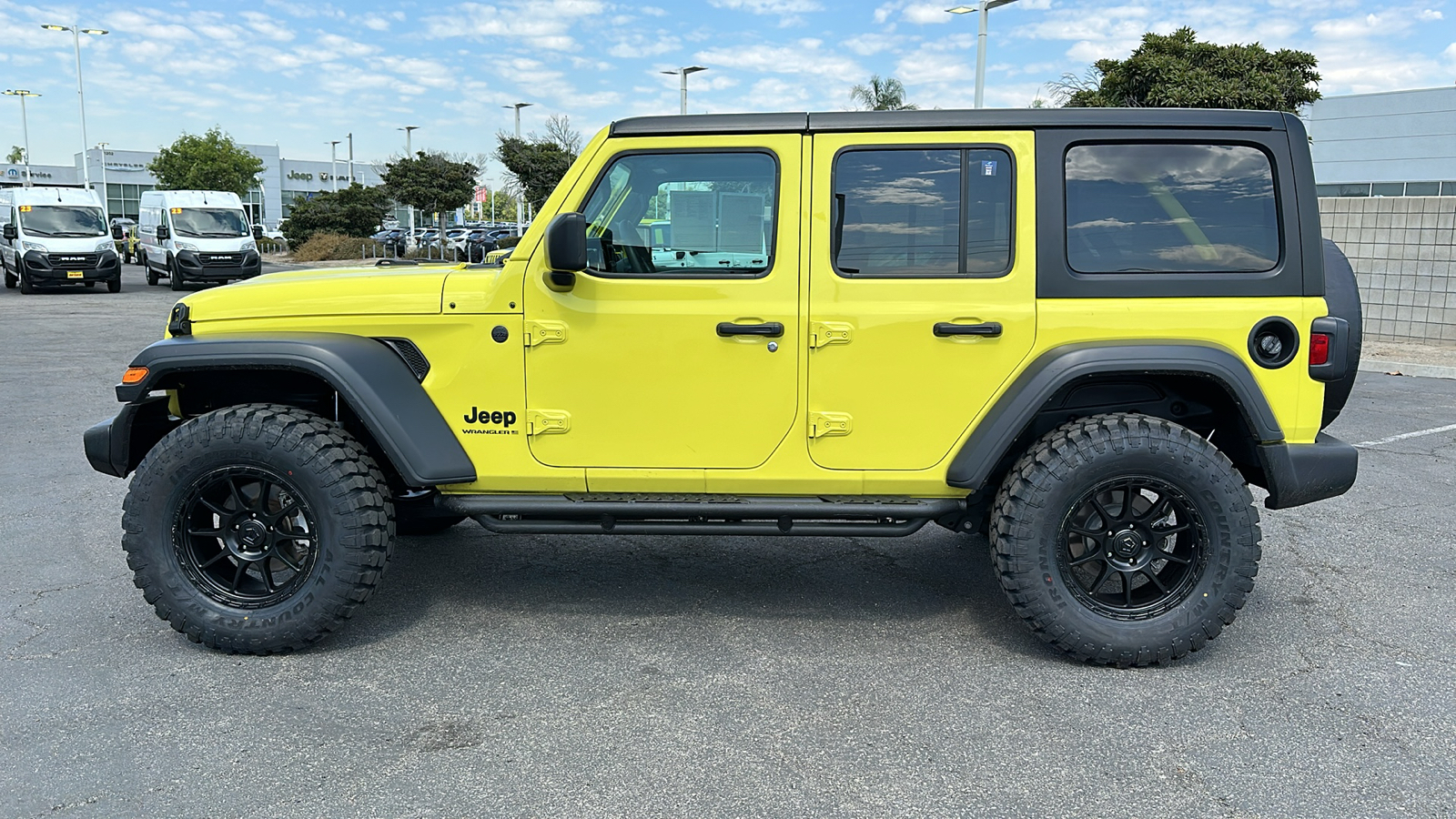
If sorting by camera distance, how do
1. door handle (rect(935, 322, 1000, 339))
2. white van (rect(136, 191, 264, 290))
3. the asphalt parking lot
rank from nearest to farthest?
the asphalt parking lot → door handle (rect(935, 322, 1000, 339)) → white van (rect(136, 191, 264, 290))

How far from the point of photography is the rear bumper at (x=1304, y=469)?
3.81 metres

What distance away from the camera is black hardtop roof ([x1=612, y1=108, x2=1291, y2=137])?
12.5ft

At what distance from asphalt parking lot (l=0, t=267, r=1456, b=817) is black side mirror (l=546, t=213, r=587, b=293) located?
1.42m

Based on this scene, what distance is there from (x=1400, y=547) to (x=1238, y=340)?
2.40 m

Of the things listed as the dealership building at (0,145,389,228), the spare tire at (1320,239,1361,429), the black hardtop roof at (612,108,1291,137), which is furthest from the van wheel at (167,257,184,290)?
the dealership building at (0,145,389,228)

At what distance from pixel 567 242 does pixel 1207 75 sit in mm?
17197

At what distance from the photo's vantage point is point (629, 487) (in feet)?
12.9

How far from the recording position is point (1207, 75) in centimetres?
1778

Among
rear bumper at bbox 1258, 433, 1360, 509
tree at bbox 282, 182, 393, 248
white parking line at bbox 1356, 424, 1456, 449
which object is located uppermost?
tree at bbox 282, 182, 393, 248

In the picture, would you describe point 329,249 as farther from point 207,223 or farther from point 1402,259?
point 1402,259

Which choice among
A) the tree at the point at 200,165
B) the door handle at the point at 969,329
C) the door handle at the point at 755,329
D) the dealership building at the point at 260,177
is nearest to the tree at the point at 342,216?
the tree at the point at 200,165

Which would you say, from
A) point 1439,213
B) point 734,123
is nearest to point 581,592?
point 734,123

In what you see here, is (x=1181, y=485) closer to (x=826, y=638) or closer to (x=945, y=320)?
(x=945, y=320)

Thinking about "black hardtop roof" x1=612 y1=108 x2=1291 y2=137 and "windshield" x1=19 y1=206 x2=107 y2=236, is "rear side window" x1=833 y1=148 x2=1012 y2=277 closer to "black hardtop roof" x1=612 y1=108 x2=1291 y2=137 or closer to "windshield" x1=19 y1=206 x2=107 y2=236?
"black hardtop roof" x1=612 y1=108 x2=1291 y2=137
